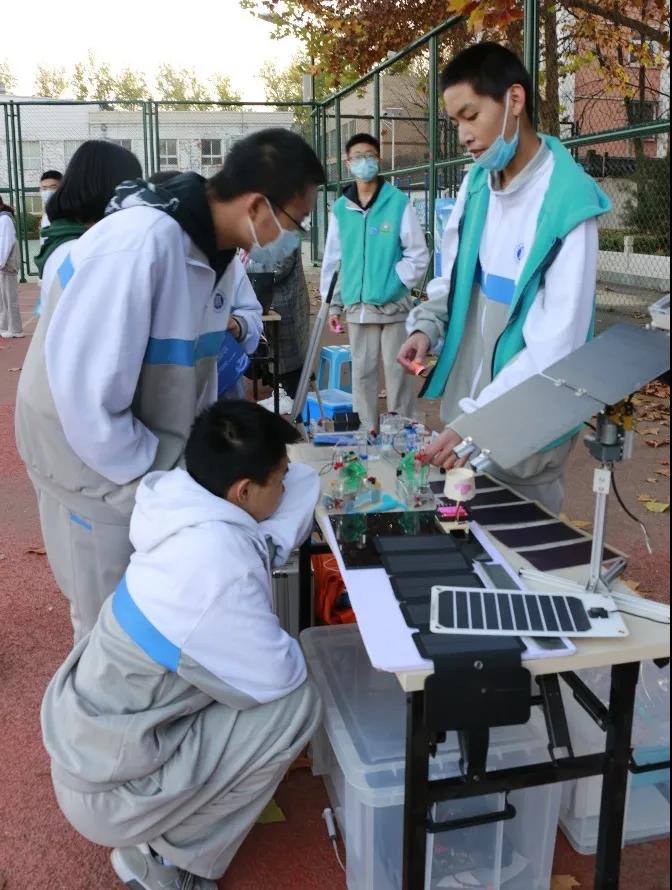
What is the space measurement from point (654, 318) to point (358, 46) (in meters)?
12.6

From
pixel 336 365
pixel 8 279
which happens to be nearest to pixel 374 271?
pixel 336 365

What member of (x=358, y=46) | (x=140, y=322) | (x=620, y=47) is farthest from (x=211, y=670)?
(x=358, y=46)

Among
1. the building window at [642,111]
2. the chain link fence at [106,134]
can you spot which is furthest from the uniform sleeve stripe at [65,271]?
the chain link fence at [106,134]

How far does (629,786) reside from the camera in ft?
7.66

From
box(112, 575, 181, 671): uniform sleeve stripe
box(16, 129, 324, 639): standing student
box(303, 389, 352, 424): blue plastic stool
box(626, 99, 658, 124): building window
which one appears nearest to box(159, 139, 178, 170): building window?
box(303, 389, 352, 424): blue plastic stool

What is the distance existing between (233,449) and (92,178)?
1.62 metres

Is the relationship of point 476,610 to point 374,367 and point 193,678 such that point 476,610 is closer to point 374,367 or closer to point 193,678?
point 193,678

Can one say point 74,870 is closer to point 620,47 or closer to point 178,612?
point 178,612

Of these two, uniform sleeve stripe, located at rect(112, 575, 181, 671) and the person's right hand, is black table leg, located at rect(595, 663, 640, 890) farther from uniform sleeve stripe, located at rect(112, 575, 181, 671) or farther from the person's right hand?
the person's right hand

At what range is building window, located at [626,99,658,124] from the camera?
16.1ft

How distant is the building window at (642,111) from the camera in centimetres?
492

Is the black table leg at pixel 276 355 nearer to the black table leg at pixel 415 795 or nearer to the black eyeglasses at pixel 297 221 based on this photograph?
the black eyeglasses at pixel 297 221

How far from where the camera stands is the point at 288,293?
6785mm

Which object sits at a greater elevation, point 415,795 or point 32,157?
point 32,157
